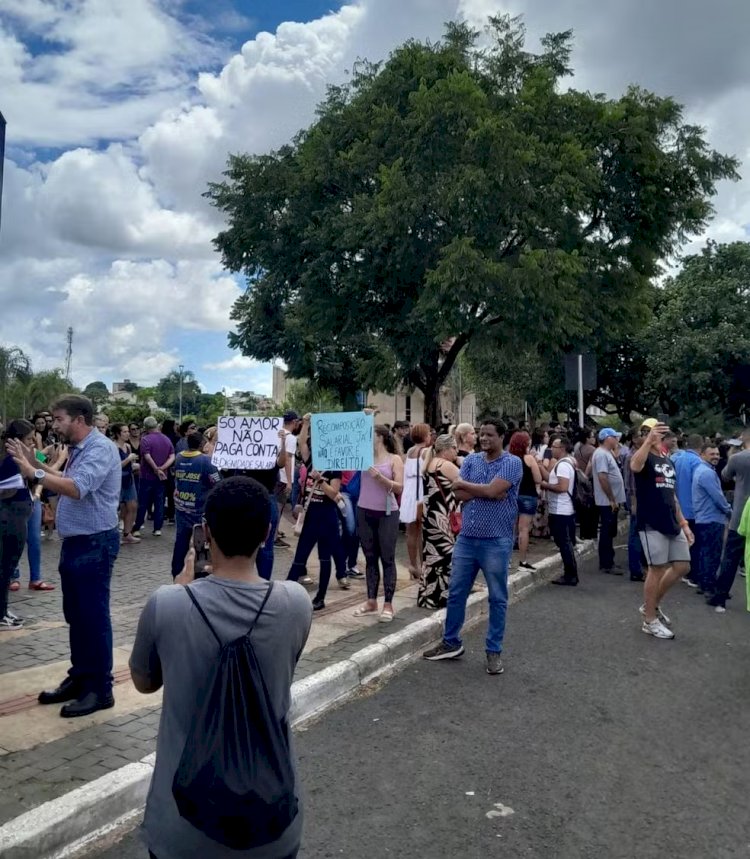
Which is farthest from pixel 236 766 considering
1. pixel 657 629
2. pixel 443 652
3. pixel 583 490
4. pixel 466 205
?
pixel 466 205

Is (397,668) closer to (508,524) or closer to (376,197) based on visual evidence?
(508,524)

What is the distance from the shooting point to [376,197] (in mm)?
17688

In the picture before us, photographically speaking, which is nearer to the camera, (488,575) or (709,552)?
(488,575)

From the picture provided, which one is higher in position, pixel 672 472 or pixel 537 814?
pixel 672 472

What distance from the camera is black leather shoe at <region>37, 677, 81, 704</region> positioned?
4910 millimetres

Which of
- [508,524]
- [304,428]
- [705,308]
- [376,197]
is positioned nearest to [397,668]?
[508,524]

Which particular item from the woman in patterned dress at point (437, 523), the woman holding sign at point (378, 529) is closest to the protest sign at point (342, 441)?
the woman holding sign at point (378, 529)

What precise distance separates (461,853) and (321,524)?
4.36 meters

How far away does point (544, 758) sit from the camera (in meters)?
4.44

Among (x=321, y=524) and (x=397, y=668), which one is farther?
(x=321, y=524)

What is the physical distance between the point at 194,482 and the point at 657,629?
14.8 ft

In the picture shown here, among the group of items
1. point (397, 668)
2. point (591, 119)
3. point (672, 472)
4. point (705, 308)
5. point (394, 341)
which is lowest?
point (397, 668)

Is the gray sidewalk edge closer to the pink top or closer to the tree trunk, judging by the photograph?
the pink top

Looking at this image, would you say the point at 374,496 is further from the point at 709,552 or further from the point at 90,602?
the point at 709,552
